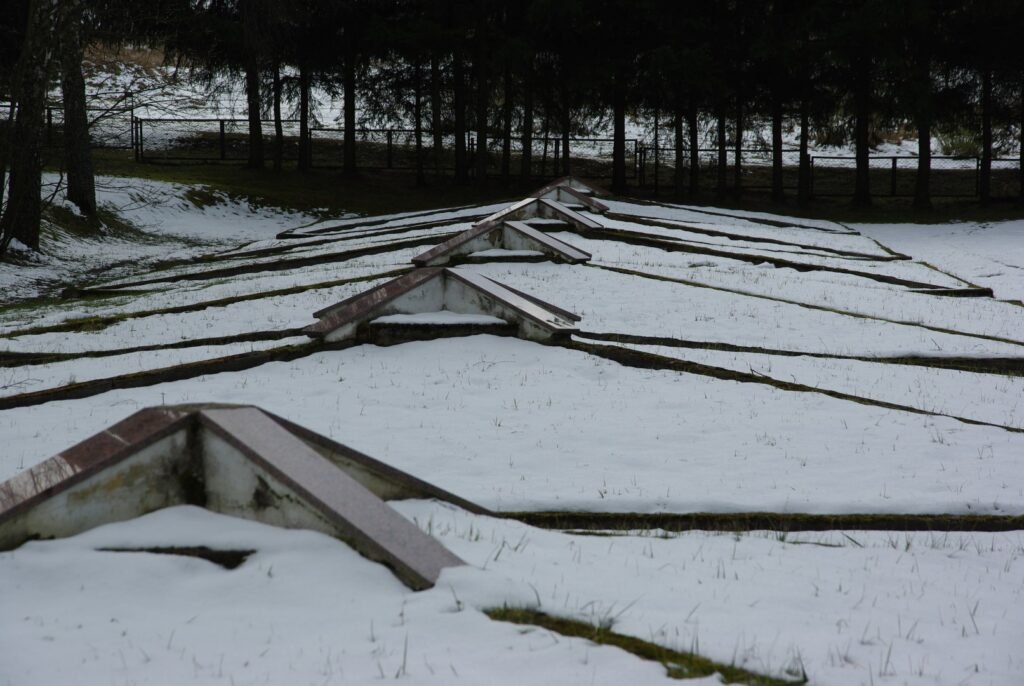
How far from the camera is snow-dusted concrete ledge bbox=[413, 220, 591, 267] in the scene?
11.5 m

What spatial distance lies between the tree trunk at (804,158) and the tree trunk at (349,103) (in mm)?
12110

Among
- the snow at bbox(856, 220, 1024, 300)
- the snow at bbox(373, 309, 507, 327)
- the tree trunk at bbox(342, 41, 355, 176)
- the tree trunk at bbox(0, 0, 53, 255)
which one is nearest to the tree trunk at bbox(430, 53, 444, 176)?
the tree trunk at bbox(342, 41, 355, 176)

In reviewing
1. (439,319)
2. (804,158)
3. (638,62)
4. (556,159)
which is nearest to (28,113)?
(439,319)

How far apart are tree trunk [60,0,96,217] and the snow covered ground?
3265mm

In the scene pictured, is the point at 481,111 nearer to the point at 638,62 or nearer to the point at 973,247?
the point at 638,62

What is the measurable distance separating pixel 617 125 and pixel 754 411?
71.9 feet

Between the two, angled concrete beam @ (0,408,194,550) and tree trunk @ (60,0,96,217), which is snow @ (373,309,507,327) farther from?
tree trunk @ (60,0,96,217)

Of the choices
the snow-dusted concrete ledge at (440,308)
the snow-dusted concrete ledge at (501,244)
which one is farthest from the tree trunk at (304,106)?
the snow-dusted concrete ledge at (440,308)

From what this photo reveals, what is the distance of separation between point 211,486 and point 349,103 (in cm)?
2630

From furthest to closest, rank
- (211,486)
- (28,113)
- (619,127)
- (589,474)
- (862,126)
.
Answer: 1. (619,127)
2. (862,126)
3. (28,113)
4. (589,474)
5. (211,486)

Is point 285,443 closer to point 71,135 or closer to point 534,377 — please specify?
point 534,377

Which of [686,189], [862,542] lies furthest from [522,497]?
[686,189]

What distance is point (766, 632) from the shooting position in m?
3.07

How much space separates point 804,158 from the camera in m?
26.9
